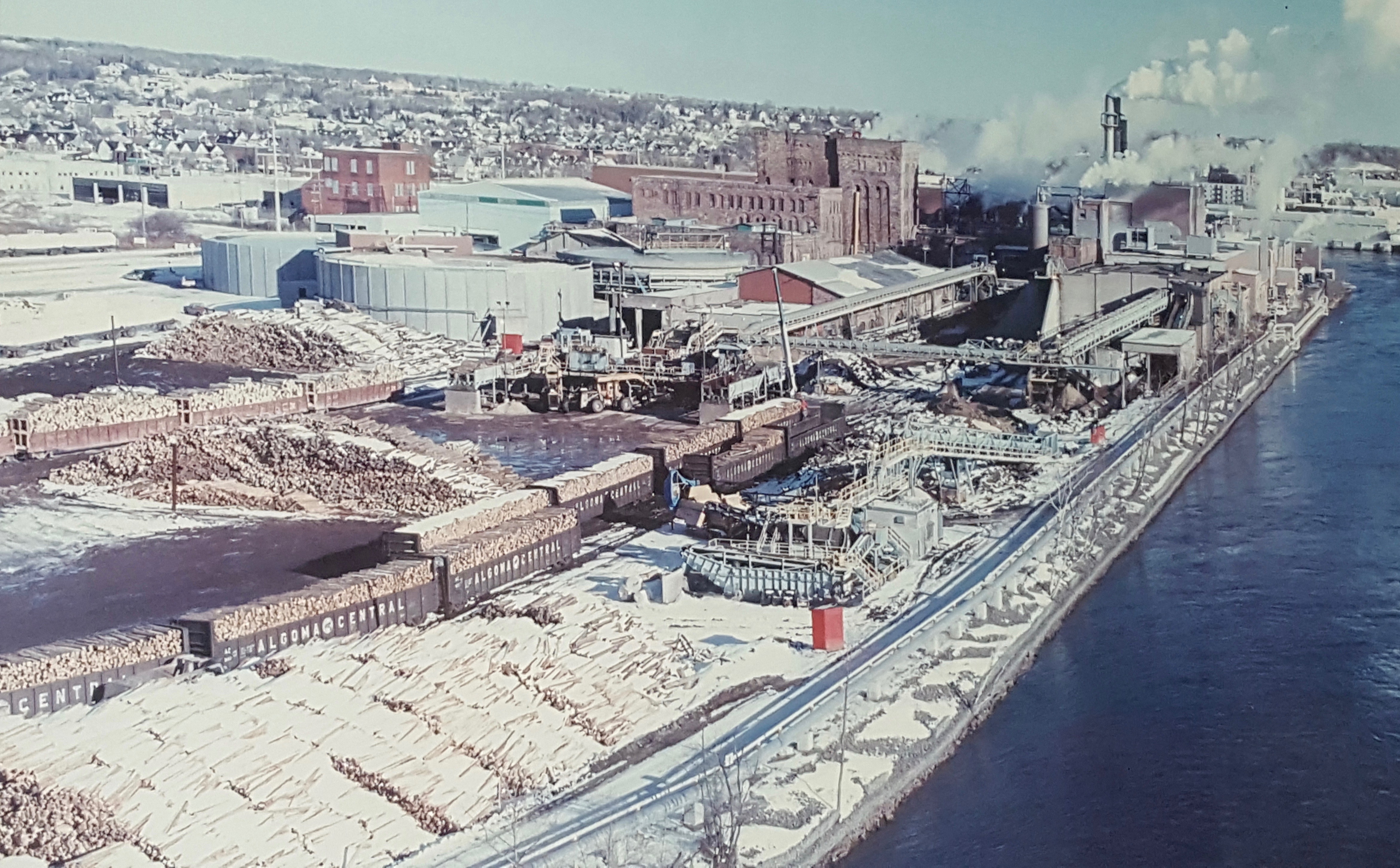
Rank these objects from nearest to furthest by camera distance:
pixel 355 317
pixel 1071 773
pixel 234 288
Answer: pixel 1071 773, pixel 355 317, pixel 234 288

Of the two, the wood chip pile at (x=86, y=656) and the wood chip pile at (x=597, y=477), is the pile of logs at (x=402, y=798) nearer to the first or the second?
the wood chip pile at (x=86, y=656)

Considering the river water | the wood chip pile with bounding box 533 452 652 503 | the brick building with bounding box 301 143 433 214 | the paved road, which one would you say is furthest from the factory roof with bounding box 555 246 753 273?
the paved road

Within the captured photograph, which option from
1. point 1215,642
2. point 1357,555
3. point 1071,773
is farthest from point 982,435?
point 1071,773

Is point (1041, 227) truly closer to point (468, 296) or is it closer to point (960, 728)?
point (468, 296)

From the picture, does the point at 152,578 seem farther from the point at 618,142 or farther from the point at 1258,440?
the point at 618,142

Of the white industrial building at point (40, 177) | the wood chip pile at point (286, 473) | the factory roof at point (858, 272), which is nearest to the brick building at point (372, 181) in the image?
the white industrial building at point (40, 177)

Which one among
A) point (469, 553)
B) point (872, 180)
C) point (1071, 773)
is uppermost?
point (872, 180)
